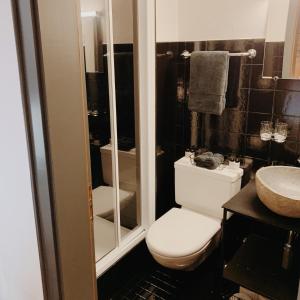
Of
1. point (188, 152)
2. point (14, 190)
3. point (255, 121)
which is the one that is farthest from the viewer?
point (188, 152)

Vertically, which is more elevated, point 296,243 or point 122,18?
point 122,18

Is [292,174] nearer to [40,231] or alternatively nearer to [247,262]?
[247,262]

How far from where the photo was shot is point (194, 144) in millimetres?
2389

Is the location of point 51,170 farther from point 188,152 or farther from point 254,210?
Result: point 188,152

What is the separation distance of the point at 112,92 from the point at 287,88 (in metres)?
1.08

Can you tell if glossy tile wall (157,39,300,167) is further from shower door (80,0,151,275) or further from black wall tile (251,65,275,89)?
shower door (80,0,151,275)

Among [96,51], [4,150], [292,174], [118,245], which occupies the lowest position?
[118,245]

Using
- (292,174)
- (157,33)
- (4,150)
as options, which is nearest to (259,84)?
(292,174)

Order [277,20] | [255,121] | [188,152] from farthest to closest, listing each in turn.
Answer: [188,152] < [255,121] < [277,20]

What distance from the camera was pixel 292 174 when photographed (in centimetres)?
187

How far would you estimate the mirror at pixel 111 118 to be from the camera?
6.52ft

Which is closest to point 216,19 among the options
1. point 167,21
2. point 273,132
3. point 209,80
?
point 167,21

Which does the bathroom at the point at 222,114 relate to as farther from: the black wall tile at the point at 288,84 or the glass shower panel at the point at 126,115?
the glass shower panel at the point at 126,115

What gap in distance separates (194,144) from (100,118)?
73 cm
